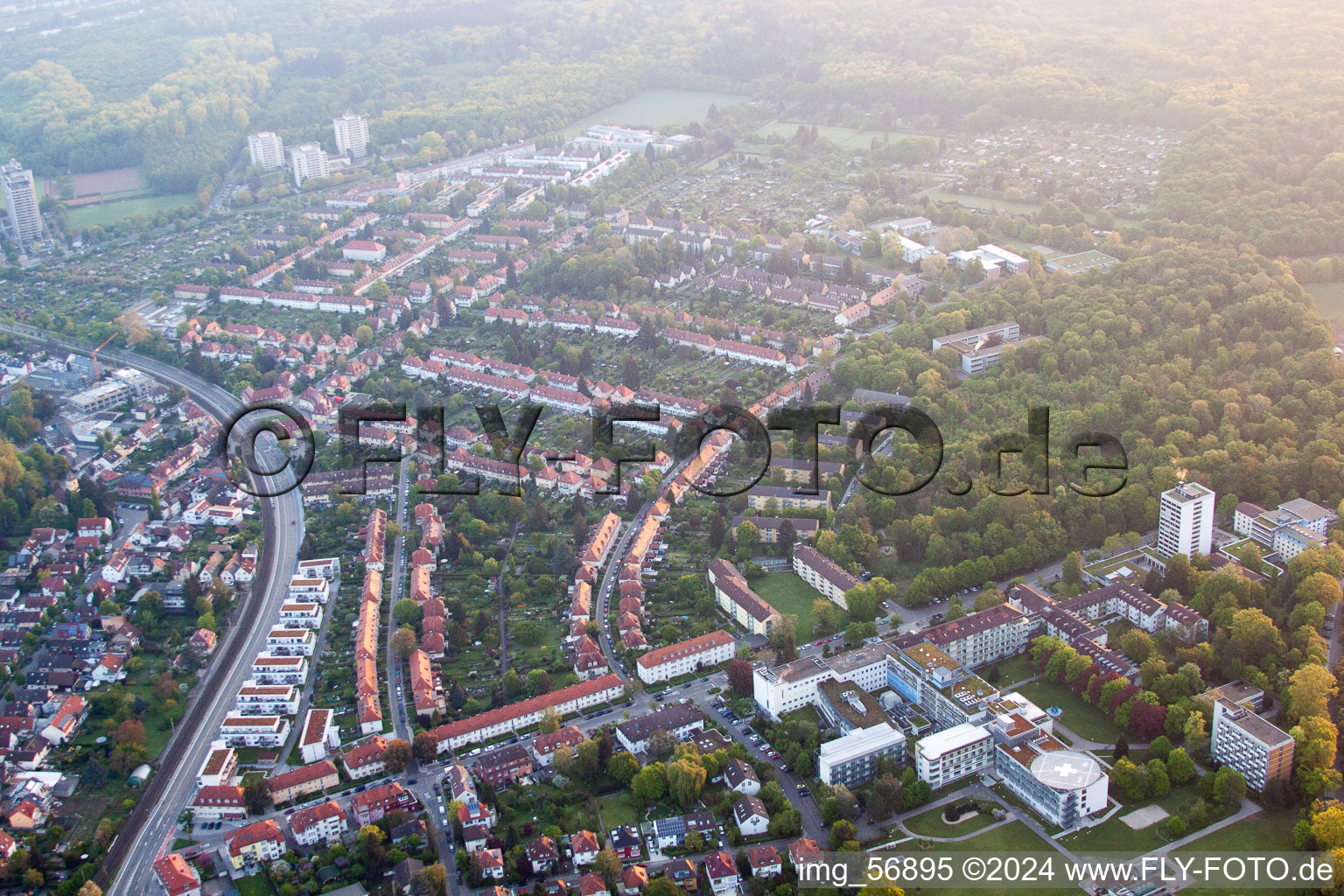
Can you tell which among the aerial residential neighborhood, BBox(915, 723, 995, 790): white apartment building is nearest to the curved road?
the aerial residential neighborhood

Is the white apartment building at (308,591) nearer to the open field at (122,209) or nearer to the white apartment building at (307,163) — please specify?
the open field at (122,209)

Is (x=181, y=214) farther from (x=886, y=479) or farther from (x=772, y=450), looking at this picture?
(x=886, y=479)

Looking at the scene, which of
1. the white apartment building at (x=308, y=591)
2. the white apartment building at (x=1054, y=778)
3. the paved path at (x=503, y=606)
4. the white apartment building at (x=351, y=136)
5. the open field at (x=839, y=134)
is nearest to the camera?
the white apartment building at (x=1054, y=778)

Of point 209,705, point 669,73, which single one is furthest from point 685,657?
point 669,73

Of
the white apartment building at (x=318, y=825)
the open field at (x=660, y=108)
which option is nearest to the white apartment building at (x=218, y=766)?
the white apartment building at (x=318, y=825)

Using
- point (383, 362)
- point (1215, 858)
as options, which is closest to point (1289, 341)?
point (1215, 858)

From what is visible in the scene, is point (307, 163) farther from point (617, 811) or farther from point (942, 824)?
point (942, 824)

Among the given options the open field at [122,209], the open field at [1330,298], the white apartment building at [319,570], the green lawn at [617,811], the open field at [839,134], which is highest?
the open field at [839,134]
